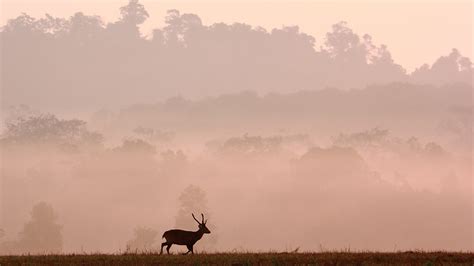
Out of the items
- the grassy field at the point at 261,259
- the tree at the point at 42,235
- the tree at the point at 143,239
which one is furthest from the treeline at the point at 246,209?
the grassy field at the point at 261,259

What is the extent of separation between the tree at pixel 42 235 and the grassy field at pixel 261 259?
96.2 meters

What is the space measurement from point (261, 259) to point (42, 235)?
335ft

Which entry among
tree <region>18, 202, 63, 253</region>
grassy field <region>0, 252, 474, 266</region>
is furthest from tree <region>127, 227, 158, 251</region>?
grassy field <region>0, 252, 474, 266</region>

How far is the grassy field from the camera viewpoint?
3167 cm

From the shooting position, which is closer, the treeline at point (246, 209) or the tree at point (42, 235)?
the tree at point (42, 235)

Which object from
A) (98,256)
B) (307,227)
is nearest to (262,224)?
(307,227)

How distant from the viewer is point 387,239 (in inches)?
6339

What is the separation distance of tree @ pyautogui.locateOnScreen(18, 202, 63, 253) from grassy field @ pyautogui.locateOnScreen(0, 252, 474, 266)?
96.2m

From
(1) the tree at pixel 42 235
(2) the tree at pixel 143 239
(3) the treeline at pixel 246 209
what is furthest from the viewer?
(3) the treeline at pixel 246 209

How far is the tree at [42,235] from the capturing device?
423ft

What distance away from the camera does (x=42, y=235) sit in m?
130

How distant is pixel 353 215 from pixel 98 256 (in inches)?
5932

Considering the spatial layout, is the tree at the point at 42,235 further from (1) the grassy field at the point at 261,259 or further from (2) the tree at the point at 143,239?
(1) the grassy field at the point at 261,259

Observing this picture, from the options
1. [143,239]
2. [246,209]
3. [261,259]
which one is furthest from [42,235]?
[261,259]
